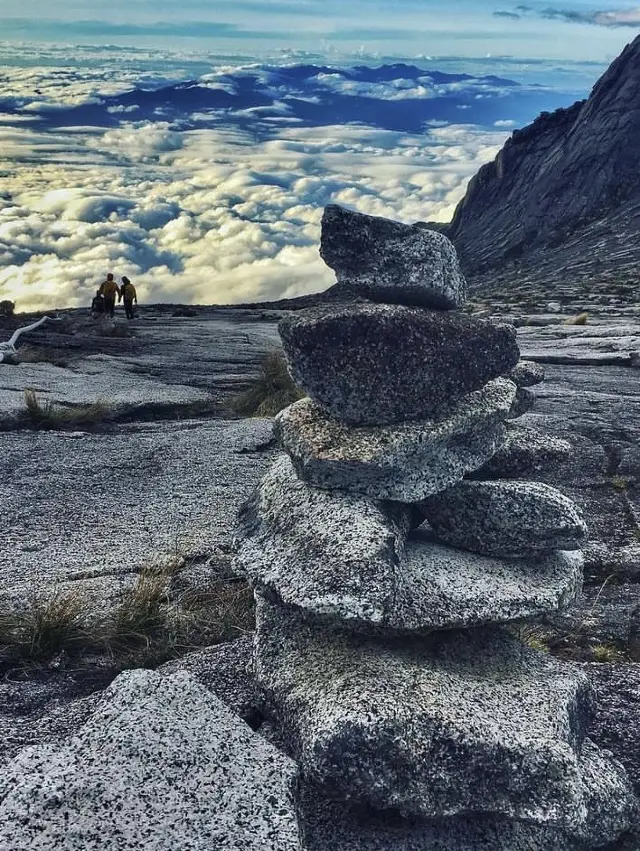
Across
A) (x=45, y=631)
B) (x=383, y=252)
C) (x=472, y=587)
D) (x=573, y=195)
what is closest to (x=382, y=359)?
(x=383, y=252)

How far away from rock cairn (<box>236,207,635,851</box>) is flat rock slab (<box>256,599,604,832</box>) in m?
0.01

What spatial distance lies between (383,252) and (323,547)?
2128mm

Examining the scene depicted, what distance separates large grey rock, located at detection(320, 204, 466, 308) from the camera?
219 inches

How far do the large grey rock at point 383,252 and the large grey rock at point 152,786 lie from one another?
10.0 ft

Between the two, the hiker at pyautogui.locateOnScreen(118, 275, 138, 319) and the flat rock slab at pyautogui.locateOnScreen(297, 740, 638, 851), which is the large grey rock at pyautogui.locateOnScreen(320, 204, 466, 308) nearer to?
the flat rock slab at pyautogui.locateOnScreen(297, 740, 638, 851)

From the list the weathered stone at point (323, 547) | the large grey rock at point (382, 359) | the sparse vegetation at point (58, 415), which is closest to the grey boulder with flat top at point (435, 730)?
the weathered stone at point (323, 547)

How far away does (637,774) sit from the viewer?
5.19m

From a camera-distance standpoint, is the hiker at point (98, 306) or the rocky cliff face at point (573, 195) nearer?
the hiker at point (98, 306)

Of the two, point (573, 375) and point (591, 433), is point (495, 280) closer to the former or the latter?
point (573, 375)

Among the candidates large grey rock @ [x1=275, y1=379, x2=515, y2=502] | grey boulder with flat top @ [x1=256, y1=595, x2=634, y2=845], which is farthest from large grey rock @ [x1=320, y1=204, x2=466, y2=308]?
grey boulder with flat top @ [x1=256, y1=595, x2=634, y2=845]

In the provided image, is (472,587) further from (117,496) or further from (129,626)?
(117,496)

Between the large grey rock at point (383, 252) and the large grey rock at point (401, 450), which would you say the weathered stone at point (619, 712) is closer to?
the large grey rock at point (401, 450)

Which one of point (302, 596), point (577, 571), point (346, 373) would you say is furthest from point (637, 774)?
point (346, 373)

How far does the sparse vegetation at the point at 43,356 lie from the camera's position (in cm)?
1962
